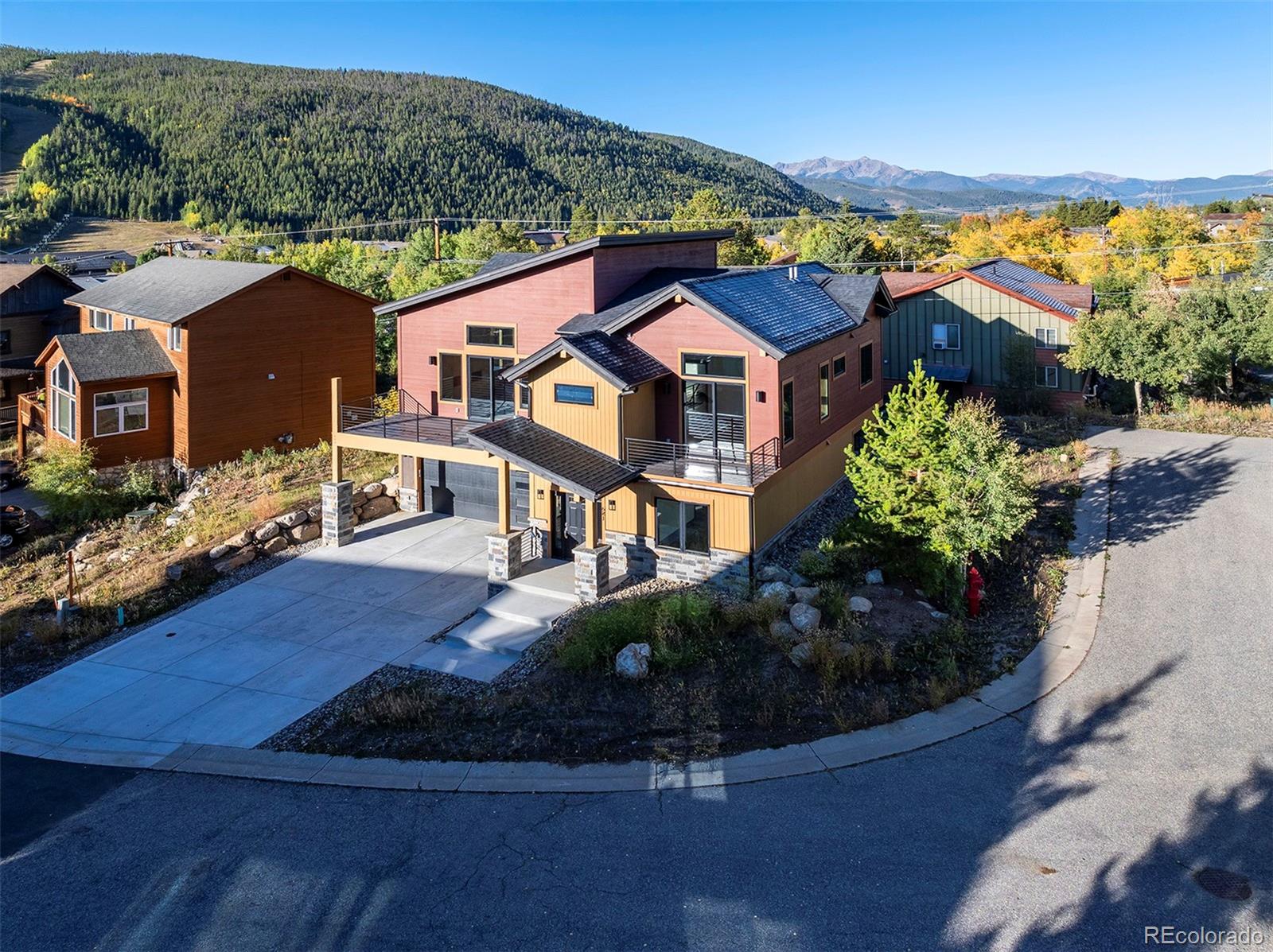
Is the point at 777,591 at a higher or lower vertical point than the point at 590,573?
lower

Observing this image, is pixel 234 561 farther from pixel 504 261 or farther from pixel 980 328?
pixel 980 328

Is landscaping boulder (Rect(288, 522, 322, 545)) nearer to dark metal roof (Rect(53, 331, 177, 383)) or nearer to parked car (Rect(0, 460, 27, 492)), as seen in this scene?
dark metal roof (Rect(53, 331, 177, 383))

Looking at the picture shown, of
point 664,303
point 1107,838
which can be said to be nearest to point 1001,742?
point 1107,838

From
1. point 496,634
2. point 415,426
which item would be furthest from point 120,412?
point 496,634

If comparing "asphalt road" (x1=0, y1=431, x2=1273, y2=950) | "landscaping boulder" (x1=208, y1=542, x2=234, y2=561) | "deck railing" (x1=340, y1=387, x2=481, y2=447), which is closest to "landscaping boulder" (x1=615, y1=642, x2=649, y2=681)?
"asphalt road" (x1=0, y1=431, x2=1273, y2=950)

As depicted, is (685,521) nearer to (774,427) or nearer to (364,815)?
(774,427)

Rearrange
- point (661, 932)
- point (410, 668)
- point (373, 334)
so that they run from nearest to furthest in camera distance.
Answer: point (661, 932) → point (410, 668) → point (373, 334)
